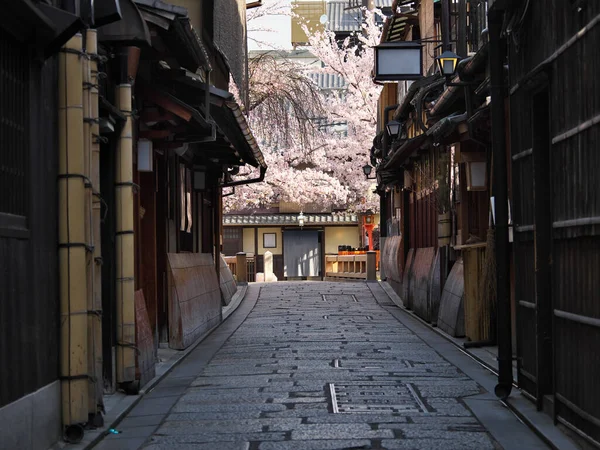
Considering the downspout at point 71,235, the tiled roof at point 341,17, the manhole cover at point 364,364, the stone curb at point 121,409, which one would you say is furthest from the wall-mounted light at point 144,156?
the tiled roof at point 341,17

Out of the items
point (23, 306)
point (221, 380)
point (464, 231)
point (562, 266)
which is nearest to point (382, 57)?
point (464, 231)

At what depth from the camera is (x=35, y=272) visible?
353 inches

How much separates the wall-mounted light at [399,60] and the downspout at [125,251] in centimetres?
956

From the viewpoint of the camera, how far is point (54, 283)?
31.5ft

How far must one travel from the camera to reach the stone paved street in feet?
31.8

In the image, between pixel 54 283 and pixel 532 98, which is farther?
pixel 532 98

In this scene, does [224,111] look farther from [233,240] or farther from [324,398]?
[233,240]

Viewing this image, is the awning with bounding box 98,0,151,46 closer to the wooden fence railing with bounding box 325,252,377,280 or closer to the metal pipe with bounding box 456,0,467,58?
the metal pipe with bounding box 456,0,467,58

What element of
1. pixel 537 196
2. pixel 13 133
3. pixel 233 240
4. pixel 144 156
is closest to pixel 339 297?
pixel 144 156

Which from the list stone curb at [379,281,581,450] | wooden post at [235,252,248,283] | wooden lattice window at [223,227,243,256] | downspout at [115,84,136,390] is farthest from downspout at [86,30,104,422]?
wooden lattice window at [223,227,243,256]

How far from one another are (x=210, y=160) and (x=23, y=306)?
1718 cm

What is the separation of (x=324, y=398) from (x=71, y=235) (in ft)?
12.6

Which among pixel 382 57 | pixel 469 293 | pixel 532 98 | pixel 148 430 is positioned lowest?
pixel 148 430

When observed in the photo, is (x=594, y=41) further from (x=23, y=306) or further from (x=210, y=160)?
(x=210, y=160)
